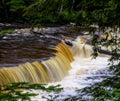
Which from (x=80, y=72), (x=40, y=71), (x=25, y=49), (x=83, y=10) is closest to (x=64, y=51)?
(x=25, y=49)

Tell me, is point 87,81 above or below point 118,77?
below

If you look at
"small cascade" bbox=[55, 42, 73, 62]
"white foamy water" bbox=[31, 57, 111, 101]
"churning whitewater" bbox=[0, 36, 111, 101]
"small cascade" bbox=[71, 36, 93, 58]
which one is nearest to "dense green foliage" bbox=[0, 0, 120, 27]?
"churning whitewater" bbox=[0, 36, 111, 101]

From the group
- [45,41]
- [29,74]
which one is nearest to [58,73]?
[29,74]

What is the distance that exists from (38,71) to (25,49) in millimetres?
2739

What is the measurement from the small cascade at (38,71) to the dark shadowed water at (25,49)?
1.19 feet

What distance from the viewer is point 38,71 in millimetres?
9914

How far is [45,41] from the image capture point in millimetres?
14672

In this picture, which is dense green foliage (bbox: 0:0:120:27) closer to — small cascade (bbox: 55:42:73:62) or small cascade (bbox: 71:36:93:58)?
small cascade (bbox: 55:42:73:62)

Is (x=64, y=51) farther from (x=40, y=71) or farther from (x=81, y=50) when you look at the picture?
(x=40, y=71)

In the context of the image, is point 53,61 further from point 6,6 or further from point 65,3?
point 6,6

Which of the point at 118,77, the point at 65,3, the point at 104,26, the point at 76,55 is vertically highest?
the point at 65,3

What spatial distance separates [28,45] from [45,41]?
1.42 metres

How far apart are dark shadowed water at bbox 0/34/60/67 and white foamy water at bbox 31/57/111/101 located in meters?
1.06

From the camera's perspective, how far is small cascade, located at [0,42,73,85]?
896 cm
